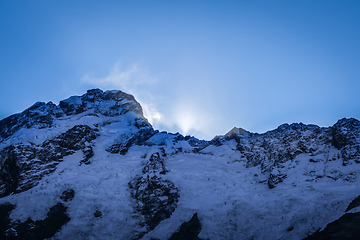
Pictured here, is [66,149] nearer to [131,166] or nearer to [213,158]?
[131,166]

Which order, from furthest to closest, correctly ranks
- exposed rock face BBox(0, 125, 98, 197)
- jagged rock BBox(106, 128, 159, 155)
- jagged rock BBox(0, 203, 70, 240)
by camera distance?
jagged rock BBox(106, 128, 159, 155) → exposed rock face BBox(0, 125, 98, 197) → jagged rock BBox(0, 203, 70, 240)

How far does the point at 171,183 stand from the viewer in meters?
35.7

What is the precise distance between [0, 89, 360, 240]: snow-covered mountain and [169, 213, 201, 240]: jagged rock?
13 centimetres

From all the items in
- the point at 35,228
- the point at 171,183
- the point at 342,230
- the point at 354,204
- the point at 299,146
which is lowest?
the point at 342,230

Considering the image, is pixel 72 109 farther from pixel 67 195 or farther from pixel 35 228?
pixel 35 228

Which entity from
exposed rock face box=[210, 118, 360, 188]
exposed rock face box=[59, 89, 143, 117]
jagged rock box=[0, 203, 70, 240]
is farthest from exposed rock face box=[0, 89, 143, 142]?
exposed rock face box=[210, 118, 360, 188]

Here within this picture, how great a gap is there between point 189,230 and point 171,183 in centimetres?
1080

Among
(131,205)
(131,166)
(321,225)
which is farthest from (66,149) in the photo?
(321,225)

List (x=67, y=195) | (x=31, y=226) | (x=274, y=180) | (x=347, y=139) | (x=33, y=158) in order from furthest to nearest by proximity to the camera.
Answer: (x=33, y=158), (x=347, y=139), (x=274, y=180), (x=67, y=195), (x=31, y=226)

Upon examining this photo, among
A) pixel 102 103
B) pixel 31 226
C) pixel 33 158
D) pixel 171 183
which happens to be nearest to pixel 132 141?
pixel 33 158

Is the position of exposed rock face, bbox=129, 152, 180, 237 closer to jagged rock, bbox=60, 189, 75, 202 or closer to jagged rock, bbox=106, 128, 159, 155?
jagged rock, bbox=60, 189, 75, 202

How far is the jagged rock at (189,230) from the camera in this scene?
958 inches

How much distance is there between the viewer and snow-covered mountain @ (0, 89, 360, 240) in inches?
961

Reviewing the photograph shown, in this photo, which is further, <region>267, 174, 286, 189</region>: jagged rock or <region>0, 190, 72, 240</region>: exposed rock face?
<region>267, 174, 286, 189</region>: jagged rock
